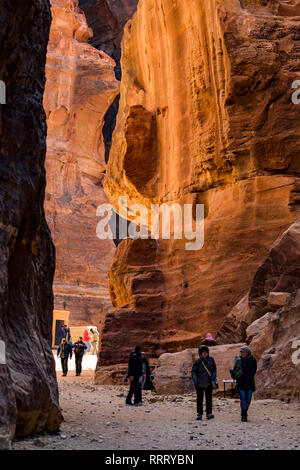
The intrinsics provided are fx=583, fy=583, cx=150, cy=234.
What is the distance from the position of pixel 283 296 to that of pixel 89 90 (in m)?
39.8

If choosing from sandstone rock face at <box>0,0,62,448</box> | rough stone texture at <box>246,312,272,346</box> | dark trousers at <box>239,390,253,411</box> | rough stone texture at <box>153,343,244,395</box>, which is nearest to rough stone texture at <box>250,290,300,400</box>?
rough stone texture at <box>246,312,272,346</box>

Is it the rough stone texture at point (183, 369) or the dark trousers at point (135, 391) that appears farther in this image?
the rough stone texture at point (183, 369)

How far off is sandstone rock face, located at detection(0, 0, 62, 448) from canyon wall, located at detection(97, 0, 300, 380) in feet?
32.6

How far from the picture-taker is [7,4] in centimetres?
782

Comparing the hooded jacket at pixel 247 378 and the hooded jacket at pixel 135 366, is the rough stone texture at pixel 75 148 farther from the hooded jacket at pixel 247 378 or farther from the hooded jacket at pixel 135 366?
the hooded jacket at pixel 247 378

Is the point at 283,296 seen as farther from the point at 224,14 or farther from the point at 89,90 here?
the point at 89,90

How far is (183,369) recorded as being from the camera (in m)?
14.7

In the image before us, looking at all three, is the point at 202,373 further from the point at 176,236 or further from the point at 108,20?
the point at 108,20

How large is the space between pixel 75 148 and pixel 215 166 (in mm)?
32316

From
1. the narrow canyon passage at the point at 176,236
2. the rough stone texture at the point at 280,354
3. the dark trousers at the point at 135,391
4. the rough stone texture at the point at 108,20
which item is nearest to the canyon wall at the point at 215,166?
the narrow canyon passage at the point at 176,236

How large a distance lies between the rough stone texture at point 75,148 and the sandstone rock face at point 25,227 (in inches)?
1530

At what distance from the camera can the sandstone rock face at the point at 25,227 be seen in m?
7.59

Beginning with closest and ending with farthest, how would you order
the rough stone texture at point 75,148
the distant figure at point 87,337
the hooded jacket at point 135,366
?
1. the hooded jacket at point 135,366
2. the distant figure at point 87,337
3. the rough stone texture at point 75,148

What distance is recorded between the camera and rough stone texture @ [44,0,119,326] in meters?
48.4
